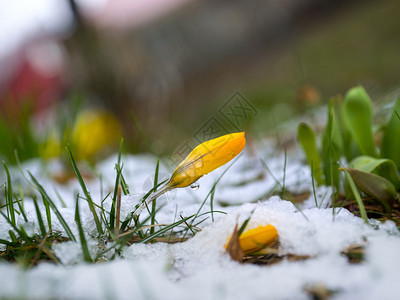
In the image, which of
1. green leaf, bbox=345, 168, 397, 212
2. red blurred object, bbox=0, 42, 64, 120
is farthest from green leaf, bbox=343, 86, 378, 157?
red blurred object, bbox=0, 42, 64, 120

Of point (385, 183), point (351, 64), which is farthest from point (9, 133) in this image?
point (351, 64)

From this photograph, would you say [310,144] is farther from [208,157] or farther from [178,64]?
[178,64]

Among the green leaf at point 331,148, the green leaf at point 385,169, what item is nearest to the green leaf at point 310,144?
the green leaf at point 331,148

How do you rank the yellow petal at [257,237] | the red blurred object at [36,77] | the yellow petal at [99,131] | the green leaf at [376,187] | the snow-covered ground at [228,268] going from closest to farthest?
1. the snow-covered ground at [228,268]
2. the yellow petal at [257,237]
3. the green leaf at [376,187]
4. the yellow petal at [99,131]
5. the red blurred object at [36,77]

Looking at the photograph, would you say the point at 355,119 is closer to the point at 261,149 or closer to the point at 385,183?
the point at 385,183

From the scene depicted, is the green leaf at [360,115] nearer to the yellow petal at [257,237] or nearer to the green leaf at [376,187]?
the green leaf at [376,187]

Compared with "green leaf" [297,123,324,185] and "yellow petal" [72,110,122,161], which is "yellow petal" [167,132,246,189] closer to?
"green leaf" [297,123,324,185]
